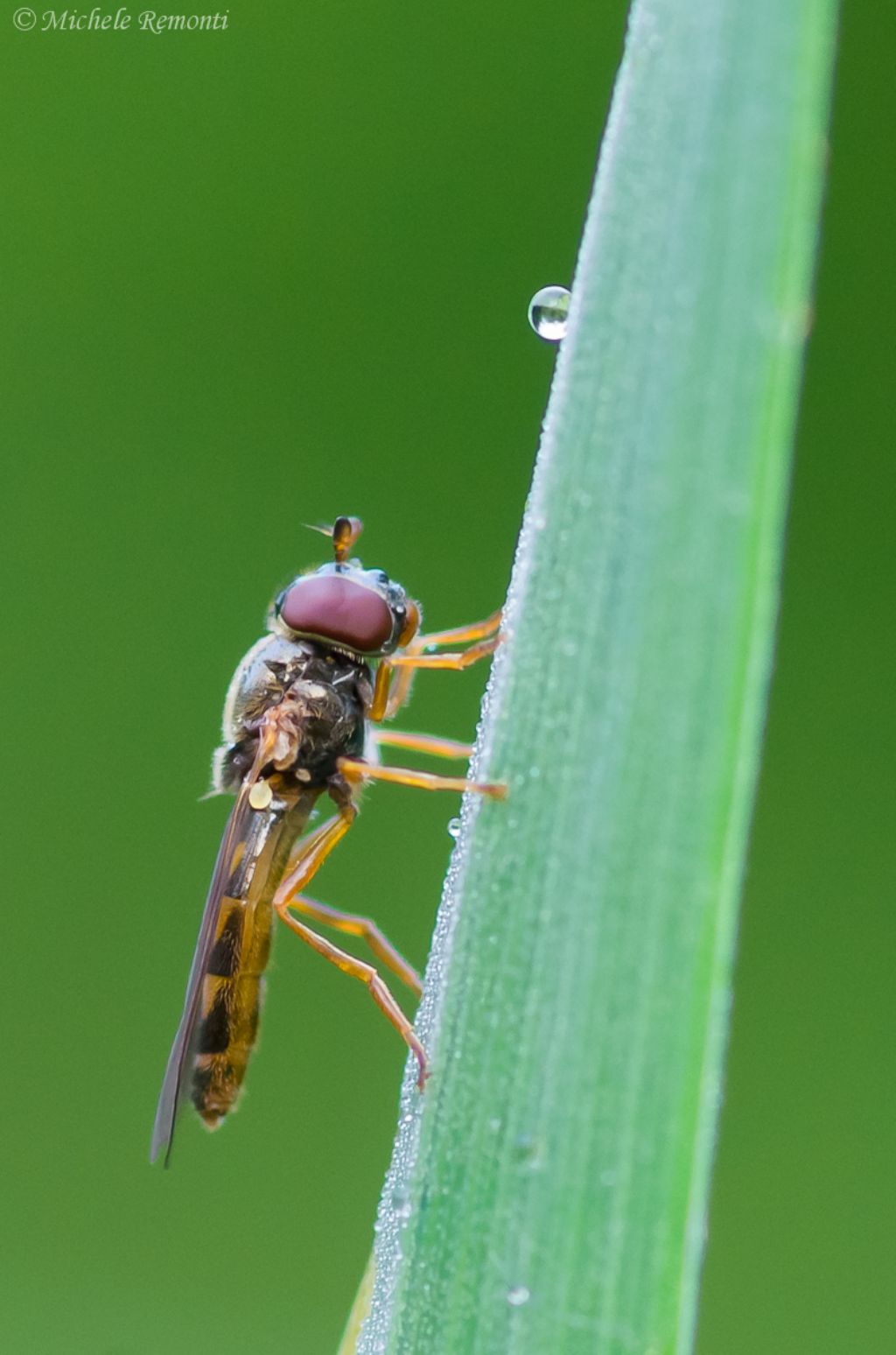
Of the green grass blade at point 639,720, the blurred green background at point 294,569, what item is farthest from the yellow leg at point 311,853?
the blurred green background at point 294,569

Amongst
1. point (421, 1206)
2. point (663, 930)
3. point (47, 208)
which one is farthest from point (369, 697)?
point (47, 208)

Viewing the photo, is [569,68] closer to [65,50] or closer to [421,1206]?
[65,50]

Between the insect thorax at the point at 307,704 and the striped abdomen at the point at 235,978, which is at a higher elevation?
the insect thorax at the point at 307,704

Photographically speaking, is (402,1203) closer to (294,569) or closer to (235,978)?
(235,978)

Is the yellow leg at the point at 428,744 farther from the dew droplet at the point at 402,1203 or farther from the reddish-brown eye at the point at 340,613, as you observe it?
the dew droplet at the point at 402,1203

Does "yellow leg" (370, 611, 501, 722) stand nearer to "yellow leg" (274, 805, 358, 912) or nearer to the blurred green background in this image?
"yellow leg" (274, 805, 358, 912)

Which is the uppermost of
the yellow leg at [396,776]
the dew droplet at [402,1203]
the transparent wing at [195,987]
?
the yellow leg at [396,776]

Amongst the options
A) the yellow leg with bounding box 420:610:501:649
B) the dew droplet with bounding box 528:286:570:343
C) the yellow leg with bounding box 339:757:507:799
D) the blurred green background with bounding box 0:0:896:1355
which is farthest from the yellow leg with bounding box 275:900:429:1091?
the blurred green background with bounding box 0:0:896:1355
